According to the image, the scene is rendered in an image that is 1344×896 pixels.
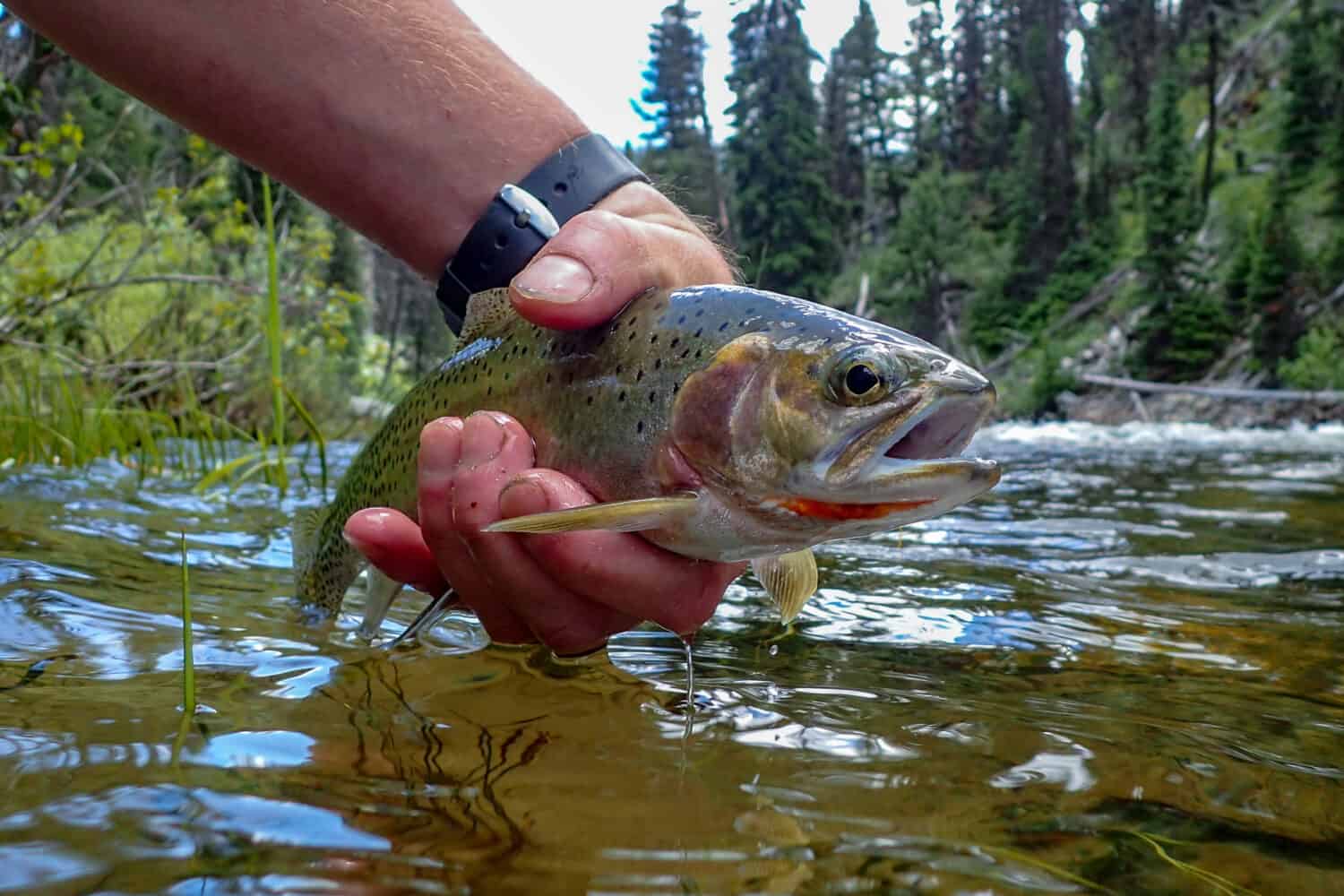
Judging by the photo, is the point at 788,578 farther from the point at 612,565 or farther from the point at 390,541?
the point at 390,541

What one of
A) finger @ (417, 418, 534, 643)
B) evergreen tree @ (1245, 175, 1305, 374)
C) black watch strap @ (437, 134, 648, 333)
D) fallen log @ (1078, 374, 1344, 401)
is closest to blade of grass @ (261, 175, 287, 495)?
black watch strap @ (437, 134, 648, 333)

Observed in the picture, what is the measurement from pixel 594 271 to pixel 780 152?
50.3 m

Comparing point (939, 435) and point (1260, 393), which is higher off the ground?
point (939, 435)

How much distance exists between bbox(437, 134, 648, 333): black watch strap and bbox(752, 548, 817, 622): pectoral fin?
908 millimetres

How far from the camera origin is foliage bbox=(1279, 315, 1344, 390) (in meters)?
24.5

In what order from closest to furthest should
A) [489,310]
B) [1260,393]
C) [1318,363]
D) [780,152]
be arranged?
[489,310], [1260,393], [1318,363], [780,152]

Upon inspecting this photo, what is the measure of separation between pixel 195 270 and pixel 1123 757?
11741 mm

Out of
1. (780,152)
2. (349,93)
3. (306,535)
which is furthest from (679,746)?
(780,152)

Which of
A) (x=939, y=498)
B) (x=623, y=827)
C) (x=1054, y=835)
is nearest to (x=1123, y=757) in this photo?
(x=1054, y=835)

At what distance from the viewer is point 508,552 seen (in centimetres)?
200

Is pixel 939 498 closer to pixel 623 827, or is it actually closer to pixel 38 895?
pixel 623 827

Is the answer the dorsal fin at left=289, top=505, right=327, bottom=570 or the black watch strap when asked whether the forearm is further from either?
the dorsal fin at left=289, top=505, right=327, bottom=570

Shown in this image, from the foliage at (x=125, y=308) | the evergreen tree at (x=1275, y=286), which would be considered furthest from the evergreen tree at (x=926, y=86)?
the foliage at (x=125, y=308)

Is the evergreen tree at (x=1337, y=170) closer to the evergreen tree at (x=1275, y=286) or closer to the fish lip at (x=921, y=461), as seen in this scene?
the evergreen tree at (x=1275, y=286)
